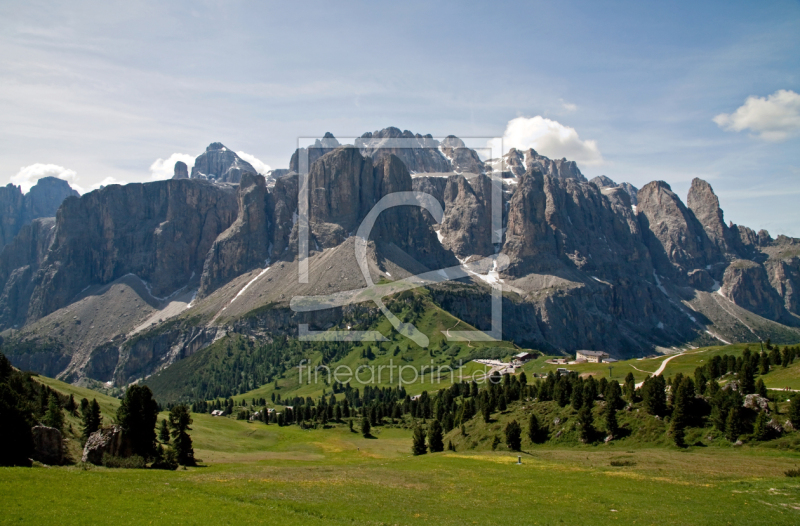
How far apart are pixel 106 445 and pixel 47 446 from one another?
531 cm

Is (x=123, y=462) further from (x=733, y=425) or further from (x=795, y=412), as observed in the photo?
(x=795, y=412)

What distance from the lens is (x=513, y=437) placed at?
69438mm

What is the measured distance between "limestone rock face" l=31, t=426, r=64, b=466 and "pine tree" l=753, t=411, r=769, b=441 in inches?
2781

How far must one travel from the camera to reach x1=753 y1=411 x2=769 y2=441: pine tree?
5416cm

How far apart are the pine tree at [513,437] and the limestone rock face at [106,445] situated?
46.9 m

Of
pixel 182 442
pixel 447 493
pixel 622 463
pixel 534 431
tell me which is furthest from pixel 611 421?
pixel 182 442

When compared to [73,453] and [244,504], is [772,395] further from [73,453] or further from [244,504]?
[73,453]

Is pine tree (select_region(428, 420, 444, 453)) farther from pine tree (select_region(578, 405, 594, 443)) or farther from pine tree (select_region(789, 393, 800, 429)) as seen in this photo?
pine tree (select_region(789, 393, 800, 429))

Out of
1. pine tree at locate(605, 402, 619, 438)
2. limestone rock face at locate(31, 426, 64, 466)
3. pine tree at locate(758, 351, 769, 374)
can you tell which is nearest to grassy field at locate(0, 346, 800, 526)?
pine tree at locate(605, 402, 619, 438)

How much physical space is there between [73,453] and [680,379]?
73763 millimetres

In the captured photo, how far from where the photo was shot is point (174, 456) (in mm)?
57969

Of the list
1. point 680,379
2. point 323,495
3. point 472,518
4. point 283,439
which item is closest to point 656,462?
point 680,379

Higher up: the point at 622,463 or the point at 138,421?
the point at 138,421

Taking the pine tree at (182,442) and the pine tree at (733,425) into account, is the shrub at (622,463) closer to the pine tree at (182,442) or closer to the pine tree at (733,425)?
the pine tree at (733,425)
